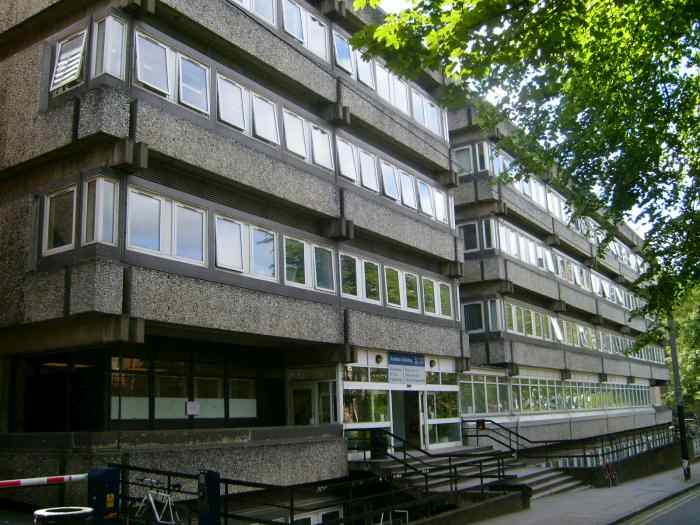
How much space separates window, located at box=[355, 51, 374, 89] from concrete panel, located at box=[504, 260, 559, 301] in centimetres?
1103

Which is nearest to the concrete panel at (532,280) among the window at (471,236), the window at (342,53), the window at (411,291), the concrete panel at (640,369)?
the window at (471,236)

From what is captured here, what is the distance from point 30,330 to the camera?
588 inches

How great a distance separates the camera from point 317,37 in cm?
2086

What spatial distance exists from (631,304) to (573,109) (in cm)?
4013

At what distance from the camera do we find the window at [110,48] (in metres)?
14.1

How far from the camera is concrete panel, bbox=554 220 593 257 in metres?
38.7

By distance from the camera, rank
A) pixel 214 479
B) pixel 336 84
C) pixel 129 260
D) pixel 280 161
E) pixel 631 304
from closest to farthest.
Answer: pixel 214 479 < pixel 129 260 < pixel 280 161 < pixel 336 84 < pixel 631 304

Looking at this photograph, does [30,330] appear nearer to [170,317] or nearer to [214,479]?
[170,317]

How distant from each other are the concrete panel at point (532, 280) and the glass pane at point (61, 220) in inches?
797

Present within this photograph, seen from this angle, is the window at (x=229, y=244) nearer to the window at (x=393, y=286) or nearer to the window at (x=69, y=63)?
the window at (x=69, y=63)

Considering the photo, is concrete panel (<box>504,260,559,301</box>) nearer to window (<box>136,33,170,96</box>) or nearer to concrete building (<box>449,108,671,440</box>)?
concrete building (<box>449,108,671,440</box>)

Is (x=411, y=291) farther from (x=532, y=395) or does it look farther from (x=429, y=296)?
(x=532, y=395)

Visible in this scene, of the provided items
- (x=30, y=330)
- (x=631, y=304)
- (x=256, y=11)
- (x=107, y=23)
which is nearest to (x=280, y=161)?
(x=256, y=11)

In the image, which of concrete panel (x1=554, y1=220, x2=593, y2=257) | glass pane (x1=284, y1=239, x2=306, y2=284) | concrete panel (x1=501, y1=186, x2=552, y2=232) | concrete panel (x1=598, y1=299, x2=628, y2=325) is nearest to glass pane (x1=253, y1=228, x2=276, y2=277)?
glass pane (x1=284, y1=239, x2=306, y2=284)
